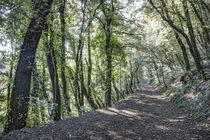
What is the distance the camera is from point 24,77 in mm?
5777

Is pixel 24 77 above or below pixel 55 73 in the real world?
below

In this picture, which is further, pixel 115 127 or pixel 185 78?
pixel 185 78

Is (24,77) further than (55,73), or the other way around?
(55,73)

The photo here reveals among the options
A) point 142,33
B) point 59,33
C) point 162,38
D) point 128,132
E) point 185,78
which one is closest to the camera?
point 128,132

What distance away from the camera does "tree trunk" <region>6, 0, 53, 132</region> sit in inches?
213

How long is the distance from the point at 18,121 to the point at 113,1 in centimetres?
1234

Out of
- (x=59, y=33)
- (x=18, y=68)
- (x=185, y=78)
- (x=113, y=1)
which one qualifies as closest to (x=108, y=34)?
(x=113, y=1)

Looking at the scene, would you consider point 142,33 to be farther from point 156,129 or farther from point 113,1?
point 156,129

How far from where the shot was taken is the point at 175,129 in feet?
18.0

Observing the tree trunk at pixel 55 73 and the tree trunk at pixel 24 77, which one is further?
the tree trunk at pixel 55 73

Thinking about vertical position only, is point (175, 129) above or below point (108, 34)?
below

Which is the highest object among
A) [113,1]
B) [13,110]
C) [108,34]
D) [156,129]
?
[113,1]

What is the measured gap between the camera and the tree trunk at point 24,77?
542 centimetres

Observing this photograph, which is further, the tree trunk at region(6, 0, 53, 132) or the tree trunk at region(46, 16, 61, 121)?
the tree trunk at region(46, 16, 61, 121)
